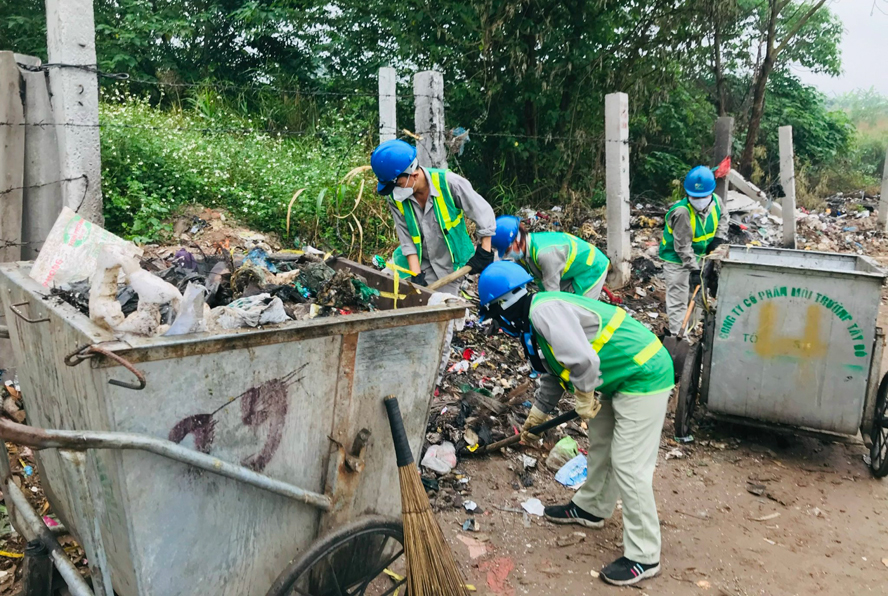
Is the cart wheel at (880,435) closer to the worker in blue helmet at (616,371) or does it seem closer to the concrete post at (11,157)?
the worker in blue helmet at (616,371)

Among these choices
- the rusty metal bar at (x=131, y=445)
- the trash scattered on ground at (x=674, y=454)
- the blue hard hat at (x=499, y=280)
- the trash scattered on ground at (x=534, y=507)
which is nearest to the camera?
the rusty metal bar at (x=131, y=445)

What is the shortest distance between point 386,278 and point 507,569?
1482 millimetres

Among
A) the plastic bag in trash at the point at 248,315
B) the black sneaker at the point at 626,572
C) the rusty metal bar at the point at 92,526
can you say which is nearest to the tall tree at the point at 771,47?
the black sneaker at the point at 626,572

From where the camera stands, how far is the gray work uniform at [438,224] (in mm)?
4043

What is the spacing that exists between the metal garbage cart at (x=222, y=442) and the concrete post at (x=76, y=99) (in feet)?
4.59

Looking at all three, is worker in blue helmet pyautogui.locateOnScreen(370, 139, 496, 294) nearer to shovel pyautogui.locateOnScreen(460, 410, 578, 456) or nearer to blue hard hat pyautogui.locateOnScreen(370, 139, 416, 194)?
blue hard hat pyautogui.locateOnScreen(370, 139, 416, 194)

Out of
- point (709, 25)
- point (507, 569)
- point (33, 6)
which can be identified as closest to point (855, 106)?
point (709, 25)

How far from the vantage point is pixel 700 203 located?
6203 mm

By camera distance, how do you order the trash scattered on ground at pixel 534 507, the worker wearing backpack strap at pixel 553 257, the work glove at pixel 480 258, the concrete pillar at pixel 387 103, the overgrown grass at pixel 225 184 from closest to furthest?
the trash scattered on ground at pixel 534 507 → the work glove at pixel 480 258 → the worker wearing backpack strap at pixel 553 257 → the overgrown grass at pixel 225 184 → the concrete pillar at pixel 387 103

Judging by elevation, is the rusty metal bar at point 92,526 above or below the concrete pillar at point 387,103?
below

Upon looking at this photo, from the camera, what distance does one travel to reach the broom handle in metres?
2.27

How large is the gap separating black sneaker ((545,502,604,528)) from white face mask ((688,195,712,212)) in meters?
3.69

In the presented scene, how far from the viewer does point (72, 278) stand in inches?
90.0

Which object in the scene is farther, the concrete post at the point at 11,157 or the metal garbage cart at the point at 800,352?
the metal garbage cart at the point at 800,352
